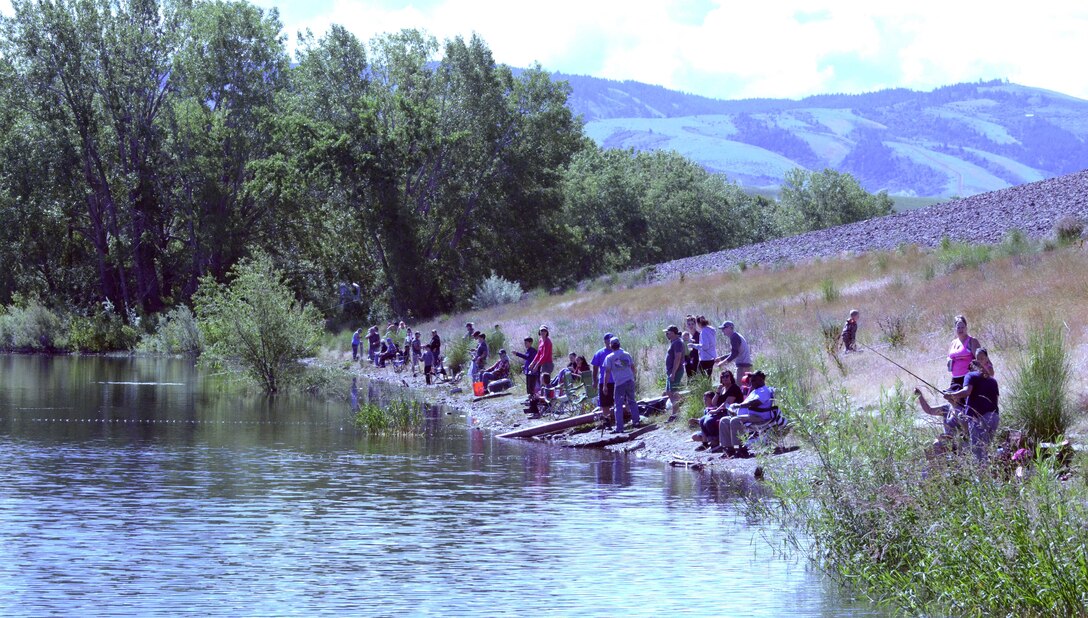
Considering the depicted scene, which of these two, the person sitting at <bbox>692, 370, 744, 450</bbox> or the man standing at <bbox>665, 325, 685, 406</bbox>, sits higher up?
the man standing at <bbox>665, 325, 685, 406</bbox>

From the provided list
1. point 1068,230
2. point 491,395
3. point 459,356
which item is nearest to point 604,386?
point 491,395

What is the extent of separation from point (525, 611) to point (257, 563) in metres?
3.41

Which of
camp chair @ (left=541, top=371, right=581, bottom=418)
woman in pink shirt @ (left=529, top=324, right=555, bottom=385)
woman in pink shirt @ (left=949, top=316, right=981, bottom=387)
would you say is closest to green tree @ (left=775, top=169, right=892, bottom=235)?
woman in pink shirt @ (left=529, top=324, right=555, bottom=385)

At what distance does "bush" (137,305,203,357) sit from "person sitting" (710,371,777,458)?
140ft

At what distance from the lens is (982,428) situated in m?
14.5

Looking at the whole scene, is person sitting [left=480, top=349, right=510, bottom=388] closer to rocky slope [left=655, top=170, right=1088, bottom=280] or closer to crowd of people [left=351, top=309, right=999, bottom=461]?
crowd of people [left=351, top=309, right=999, bottom=461]

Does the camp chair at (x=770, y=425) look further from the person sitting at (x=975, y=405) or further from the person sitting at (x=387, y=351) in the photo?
the person sitting at (x=387, y=351)

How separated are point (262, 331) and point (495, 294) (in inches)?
983

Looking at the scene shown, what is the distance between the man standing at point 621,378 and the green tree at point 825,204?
89968 mm

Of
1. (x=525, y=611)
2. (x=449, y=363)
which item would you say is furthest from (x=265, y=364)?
(x=525, y=611)

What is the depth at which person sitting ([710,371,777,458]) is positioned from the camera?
821 inches

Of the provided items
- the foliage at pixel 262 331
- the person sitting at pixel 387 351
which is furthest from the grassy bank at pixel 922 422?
the person sitting at pixel 387 351

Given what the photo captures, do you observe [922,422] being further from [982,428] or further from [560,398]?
[560,398]

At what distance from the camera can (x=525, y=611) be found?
476 inches
